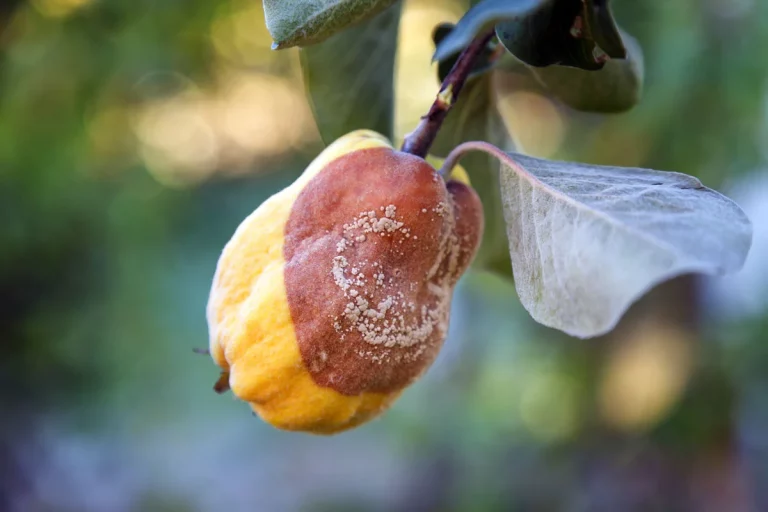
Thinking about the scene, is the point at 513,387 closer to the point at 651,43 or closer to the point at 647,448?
the point at 647,448

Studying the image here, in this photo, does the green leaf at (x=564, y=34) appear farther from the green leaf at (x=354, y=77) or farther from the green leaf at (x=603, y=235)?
the green leaf at (x=354, y=77)

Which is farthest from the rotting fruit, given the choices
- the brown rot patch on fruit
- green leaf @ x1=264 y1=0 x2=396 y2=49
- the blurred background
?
the blurred background

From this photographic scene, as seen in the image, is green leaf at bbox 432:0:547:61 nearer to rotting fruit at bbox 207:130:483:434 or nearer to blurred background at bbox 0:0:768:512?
rotting fruit at bbox 207:130:483:434

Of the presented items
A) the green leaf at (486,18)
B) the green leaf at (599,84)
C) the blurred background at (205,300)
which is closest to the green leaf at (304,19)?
the green leaf at (486,18)

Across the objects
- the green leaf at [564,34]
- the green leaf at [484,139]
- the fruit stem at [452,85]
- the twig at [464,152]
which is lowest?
the green leaf at [484,139]

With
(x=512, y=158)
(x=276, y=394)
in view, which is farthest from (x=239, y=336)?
(x=512, y=158)

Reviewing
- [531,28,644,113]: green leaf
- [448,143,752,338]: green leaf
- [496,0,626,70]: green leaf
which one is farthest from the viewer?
[531,28,644,113]: green leaf
